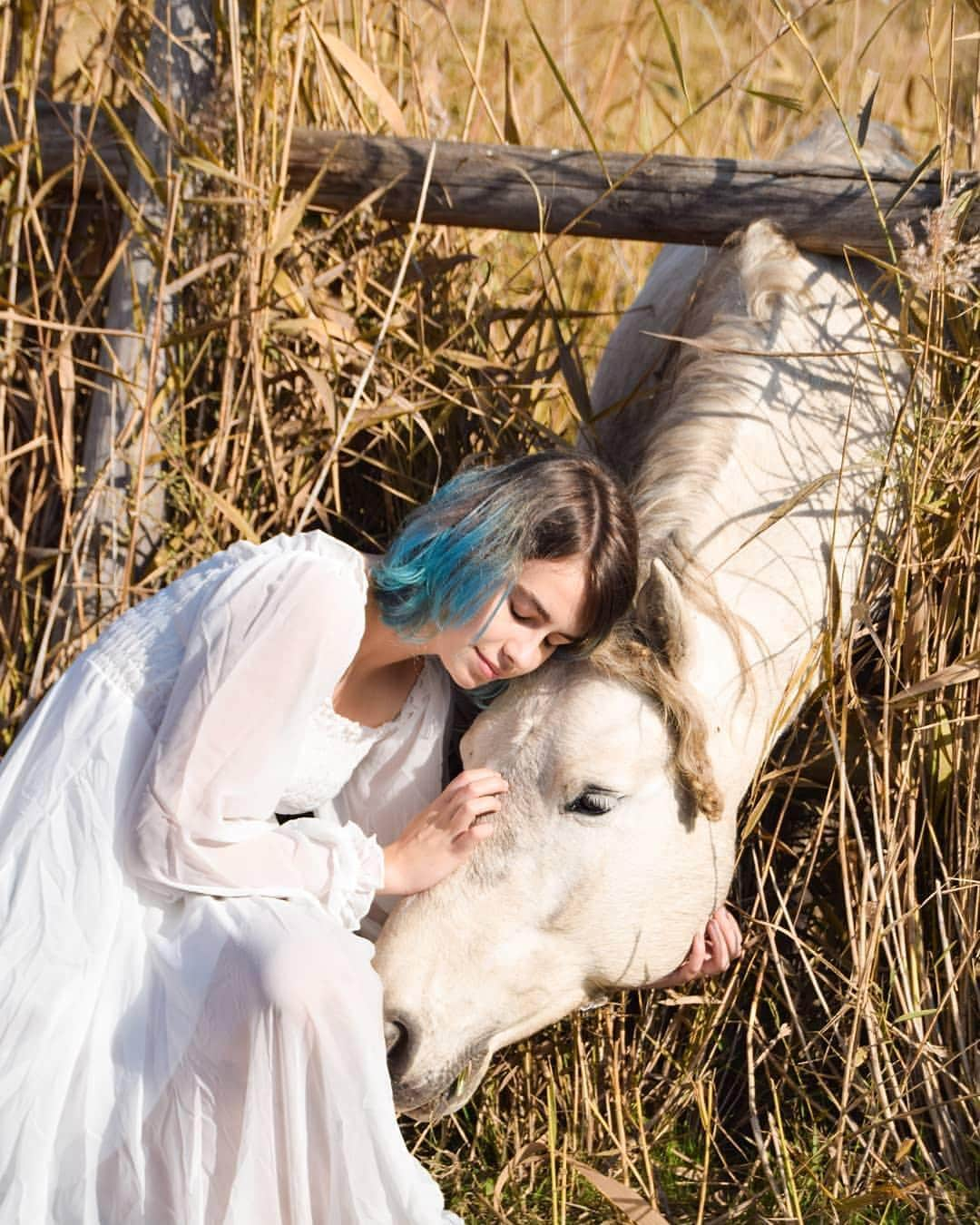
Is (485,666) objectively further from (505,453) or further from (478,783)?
(505,453)

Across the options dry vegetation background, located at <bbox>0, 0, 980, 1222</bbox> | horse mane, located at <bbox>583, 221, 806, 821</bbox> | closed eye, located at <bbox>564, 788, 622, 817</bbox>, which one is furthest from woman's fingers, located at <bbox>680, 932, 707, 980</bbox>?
closed eye, located at <bbox>564, 788, 622, 817</bbox>

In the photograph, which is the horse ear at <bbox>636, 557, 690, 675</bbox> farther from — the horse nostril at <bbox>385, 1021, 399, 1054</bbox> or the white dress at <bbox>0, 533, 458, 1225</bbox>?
the horse nostril at <bbox>385, 1021, 399, 1054</bbox>

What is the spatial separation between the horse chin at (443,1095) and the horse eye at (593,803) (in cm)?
44

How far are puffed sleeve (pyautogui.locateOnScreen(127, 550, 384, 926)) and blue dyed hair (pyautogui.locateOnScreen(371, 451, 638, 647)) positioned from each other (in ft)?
0.37

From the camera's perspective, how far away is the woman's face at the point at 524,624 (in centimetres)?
207

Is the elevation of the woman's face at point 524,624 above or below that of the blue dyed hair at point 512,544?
below

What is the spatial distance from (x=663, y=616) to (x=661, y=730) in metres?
0.19

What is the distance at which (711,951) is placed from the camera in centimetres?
253

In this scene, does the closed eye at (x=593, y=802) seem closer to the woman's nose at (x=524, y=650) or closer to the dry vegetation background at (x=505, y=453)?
the woman's nose at (x=524, y=650)

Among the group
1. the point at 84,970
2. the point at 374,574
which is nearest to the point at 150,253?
the point at 374,574

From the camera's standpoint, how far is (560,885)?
2146 mm

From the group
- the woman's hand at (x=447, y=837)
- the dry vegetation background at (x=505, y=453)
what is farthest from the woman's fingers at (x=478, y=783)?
the dry vegetation background at (x=505, y=453)

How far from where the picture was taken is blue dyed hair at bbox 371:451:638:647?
81.3 inches

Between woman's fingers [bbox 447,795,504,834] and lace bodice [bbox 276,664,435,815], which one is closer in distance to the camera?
woman's fingers [bbox 447,795,504,834]
